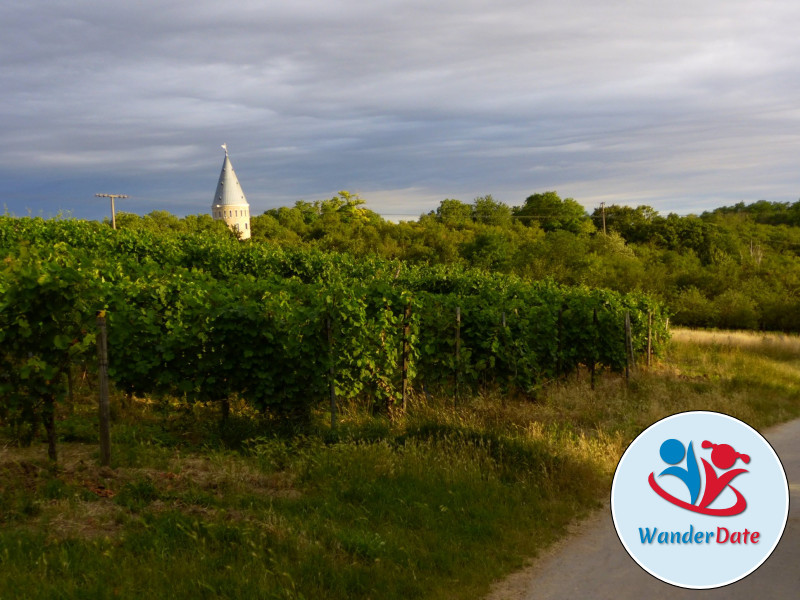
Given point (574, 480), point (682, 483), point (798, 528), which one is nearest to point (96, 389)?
point (574, 480)

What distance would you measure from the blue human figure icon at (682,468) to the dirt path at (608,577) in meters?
0.78

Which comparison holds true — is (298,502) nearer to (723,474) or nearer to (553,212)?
(723,474)

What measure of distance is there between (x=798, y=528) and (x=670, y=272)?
53.0 meters

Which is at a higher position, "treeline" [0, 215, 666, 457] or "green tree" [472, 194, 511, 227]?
"green tree" [472, 194, 511, 227]

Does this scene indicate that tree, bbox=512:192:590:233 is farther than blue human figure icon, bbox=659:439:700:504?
Yes

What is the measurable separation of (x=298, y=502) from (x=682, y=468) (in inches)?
143

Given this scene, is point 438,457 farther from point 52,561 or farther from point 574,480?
point 52,561

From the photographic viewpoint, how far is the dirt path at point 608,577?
5.27m

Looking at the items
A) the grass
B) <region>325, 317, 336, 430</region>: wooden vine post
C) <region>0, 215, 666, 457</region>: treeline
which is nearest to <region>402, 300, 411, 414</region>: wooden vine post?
<region>0, 215, 666, 457</region>: treeline

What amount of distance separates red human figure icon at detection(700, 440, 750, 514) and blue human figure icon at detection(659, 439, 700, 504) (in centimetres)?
8

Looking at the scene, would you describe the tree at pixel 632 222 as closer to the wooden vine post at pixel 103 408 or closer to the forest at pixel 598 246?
the forest at pixel 598 246

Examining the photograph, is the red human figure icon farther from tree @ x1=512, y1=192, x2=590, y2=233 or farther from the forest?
tree @ x1=512, y1=192, x2=590, y2=233

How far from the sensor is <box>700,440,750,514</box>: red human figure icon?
18.6 feet

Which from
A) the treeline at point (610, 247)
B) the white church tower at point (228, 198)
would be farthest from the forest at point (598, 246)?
the white church tower at point (228, 198)
